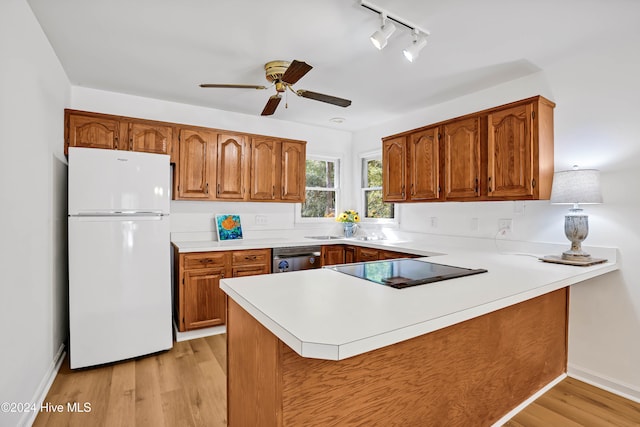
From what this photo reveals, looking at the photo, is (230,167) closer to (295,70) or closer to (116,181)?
(116,181)

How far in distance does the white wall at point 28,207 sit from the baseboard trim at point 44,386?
0.01 m

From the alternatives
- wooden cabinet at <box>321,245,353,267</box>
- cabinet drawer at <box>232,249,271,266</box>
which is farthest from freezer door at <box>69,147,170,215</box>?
wooden cabinet at <box>321,245,353,267</box>

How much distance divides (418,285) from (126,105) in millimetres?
3315

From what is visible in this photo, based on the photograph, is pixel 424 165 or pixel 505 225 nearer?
pixel 505 225

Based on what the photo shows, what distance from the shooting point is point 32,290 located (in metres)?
1.92

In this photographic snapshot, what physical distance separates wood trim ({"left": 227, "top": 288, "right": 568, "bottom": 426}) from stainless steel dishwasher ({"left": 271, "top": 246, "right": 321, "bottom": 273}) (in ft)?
5.91

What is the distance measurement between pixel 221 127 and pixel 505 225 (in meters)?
3.15

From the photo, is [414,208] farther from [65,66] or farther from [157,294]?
[65,66]

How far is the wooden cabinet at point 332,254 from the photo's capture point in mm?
3682

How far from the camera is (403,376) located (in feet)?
4.44

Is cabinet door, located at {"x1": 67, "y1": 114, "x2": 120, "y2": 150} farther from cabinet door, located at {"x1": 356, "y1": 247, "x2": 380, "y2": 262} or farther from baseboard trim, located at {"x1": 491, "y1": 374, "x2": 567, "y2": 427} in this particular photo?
baseboard trim, located at {"x1": 491, "y1": 374, "x2": 567, "y2": 427}

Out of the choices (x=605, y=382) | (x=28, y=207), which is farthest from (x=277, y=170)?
(x=605, y=382)

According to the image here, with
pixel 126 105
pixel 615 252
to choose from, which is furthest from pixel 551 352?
pixel 126 105

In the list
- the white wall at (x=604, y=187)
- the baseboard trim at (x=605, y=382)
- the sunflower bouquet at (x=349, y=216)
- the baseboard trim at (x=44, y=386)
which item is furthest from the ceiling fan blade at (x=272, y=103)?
the baseboard trim at (x=605, y=382)
